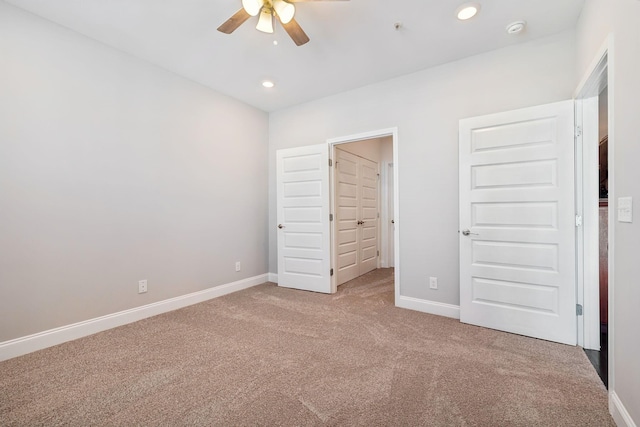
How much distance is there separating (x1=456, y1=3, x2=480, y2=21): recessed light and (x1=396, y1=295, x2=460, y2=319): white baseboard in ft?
8.97

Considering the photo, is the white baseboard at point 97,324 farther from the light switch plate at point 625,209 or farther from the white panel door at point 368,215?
the light switch plate at point 625,209

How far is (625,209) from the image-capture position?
142cm

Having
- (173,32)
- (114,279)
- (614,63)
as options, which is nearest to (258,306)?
(114,279)

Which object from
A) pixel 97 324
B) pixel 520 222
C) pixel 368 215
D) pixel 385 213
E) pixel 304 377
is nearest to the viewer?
pixel 304 377

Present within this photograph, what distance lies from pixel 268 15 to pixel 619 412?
3298mm

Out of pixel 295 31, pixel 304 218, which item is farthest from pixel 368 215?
pixel 295 31

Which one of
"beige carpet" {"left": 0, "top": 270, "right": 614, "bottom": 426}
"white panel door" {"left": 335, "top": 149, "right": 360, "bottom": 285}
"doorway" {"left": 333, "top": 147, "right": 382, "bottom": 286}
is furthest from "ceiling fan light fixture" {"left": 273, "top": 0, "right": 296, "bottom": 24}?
"beige carpet" {"left": 0, "top": 270, "right": 614, "bottom": 426}

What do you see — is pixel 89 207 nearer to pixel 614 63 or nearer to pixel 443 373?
pixel 443 373

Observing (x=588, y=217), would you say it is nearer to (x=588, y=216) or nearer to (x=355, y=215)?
(x=588, y=216)

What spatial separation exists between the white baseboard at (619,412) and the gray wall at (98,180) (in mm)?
3779

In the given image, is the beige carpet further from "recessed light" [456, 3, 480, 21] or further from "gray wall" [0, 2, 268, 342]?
"recessed light" [456, 3, 480, 21]

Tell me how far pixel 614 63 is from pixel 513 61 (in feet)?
4.46

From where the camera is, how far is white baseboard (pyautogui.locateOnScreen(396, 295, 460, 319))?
3.00 metres

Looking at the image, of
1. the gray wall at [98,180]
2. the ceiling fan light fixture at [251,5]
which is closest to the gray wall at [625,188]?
the ceiling fan light fixture at [251,5]
